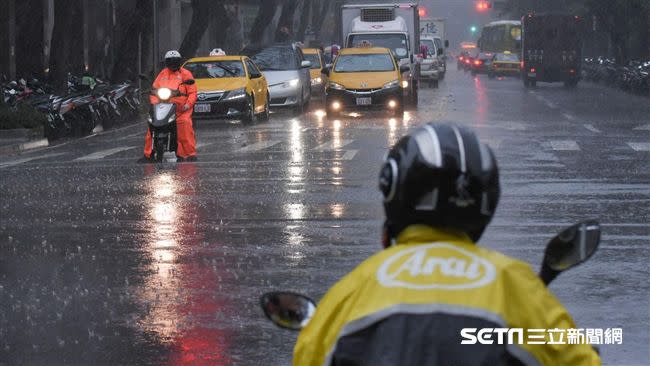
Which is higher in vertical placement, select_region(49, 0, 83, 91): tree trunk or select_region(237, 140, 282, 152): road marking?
select_region(49, 0, 83, 91): tree trunk

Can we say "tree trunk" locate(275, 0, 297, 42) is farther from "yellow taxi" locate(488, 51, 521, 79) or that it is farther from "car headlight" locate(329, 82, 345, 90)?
"car headlight" locate(329, 82, 345, 90)

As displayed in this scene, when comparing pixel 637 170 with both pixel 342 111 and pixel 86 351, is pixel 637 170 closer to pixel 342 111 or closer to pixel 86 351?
pixel 86 351

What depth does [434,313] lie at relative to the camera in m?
2.92

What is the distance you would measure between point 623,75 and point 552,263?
169 feet

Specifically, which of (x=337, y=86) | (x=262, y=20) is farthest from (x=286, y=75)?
(x=262, y=20)

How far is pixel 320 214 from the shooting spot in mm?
14484

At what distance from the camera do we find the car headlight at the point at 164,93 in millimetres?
21000

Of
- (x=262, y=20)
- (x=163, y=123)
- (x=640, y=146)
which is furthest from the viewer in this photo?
(x=262, y=20)

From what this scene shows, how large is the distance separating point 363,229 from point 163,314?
4174mm

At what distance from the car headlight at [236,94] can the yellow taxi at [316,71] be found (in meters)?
12.2

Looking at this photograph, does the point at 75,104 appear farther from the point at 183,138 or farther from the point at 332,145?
the point at 183,138

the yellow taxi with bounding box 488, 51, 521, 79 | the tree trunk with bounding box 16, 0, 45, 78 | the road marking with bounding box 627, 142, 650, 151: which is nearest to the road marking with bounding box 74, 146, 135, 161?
the road marking with bounding box 627, 142, 650, 151

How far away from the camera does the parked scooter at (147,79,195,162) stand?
68.4 ft

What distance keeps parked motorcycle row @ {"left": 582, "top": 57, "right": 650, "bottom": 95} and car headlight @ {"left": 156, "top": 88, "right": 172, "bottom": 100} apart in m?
29.4
